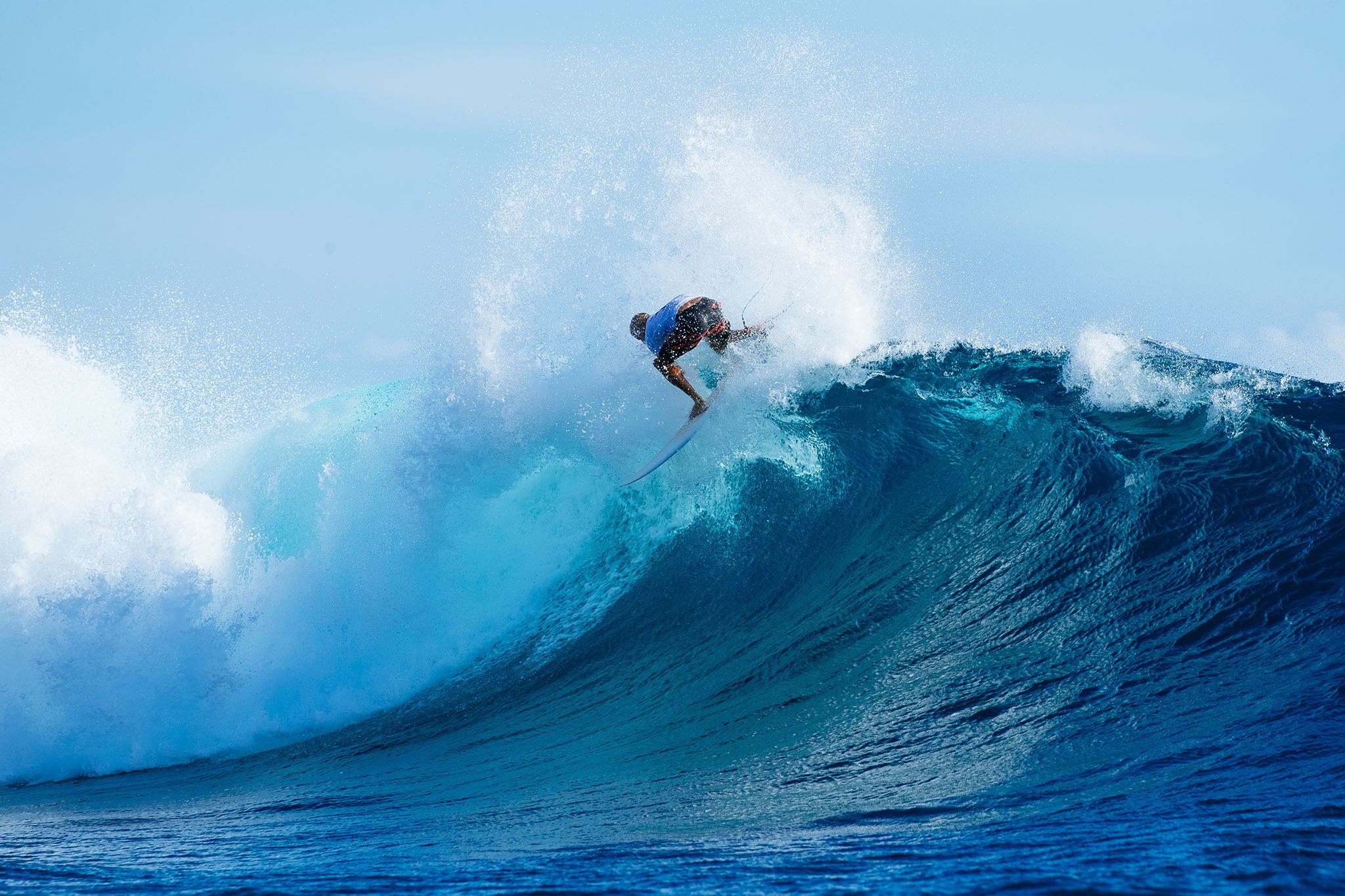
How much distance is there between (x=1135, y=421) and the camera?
8.15 m

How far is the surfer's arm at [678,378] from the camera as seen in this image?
26.2ft

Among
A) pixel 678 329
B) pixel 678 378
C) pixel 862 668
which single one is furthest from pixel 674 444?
pixel 862 668

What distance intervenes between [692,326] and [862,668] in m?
3.29

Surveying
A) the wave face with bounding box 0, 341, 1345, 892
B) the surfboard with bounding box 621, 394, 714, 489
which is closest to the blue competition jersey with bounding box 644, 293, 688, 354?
the surfboard with bounding box 621, 394, 714, 489

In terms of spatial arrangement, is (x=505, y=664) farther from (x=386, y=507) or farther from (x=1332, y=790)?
(x=1332, y=790)

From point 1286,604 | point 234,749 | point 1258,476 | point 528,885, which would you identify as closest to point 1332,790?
point 1286,604

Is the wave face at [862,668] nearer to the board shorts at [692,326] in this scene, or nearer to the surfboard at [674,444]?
the surfboard at [674,444]

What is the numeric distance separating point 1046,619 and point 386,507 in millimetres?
5789

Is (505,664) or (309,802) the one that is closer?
(309,802)

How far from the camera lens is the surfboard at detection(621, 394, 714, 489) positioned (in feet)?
26.9

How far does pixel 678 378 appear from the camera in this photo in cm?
814

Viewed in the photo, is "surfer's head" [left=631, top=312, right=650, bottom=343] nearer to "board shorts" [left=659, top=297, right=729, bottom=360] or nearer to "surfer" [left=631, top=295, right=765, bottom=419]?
"surfer" [left=631, top=295, right=765, bottom=419]

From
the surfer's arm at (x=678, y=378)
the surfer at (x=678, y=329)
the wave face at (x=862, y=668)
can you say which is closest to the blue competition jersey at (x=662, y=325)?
the surfer at (x=678, y=329)

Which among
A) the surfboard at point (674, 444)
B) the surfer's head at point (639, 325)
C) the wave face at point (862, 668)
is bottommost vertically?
the wave face at point (862, 668)
